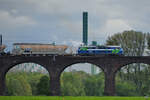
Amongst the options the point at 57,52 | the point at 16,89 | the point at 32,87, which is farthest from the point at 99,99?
the point at 32,87

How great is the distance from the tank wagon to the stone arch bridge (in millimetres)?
3478

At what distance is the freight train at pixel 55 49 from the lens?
69.1m

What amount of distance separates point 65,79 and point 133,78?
3082cm

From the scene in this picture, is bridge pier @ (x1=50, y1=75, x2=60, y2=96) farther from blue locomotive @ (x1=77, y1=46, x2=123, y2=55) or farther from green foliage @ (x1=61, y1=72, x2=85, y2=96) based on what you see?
green foliage @ (x1=61, y1=72, x2=85, y2=96)

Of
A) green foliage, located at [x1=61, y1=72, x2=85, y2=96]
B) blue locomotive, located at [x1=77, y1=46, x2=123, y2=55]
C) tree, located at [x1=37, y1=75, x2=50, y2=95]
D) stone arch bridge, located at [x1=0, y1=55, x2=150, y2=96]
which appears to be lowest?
green foliage, located at [x1=61, y1=72, x2=85, y2=96]

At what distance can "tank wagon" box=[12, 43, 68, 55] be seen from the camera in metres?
70.6

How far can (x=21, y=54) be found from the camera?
6912 centimetres

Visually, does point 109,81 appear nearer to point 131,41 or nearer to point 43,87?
point 43,87

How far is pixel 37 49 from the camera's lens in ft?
233

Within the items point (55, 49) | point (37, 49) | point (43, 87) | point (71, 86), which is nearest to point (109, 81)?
point (55, 49)

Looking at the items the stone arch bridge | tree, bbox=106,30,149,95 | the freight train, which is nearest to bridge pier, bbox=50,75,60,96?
the stone arch bridge

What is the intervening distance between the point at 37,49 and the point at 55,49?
2.83 meters

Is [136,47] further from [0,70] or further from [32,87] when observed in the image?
[32,87]

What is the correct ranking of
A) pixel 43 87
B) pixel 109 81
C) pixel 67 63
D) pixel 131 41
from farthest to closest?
pixel 131 41 < pixel 43 87 < pixel 67 63 < pixel 109 81
